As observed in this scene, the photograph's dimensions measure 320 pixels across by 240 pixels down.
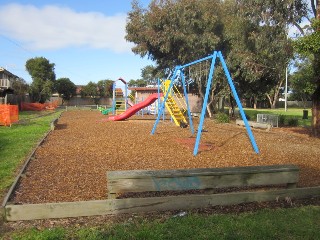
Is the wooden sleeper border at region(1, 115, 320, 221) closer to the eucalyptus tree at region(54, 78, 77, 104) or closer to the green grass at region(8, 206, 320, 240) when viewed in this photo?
the green grass at region(8, 206, 320, 240)

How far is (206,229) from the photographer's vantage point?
439 cm

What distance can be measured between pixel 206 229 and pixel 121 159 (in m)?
4.93

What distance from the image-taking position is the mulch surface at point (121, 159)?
6313 millimetres

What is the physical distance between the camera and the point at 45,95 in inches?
2493

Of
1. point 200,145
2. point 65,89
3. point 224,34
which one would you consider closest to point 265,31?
point 200,145

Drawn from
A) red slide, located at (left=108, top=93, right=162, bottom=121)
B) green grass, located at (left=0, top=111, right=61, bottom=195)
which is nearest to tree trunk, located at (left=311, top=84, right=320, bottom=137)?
red slide, located at (left=108, top=93, right=162, bottom=121)

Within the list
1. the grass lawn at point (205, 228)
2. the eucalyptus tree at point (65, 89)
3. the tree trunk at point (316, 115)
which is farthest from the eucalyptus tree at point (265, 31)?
the eucalyptus tree at point (65, 89)

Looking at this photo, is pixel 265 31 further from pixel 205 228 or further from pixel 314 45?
pixel 205 228

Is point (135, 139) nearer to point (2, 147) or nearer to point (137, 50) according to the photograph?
point (2, 147)

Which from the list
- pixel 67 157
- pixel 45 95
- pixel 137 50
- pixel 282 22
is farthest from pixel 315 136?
pixel 45 95

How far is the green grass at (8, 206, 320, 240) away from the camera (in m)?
4.18

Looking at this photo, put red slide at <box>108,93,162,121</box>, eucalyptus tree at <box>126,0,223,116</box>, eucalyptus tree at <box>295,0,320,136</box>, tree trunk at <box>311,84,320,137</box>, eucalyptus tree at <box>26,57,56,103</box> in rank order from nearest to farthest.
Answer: eucalyptus tree at <box>295,0,320,136</box>
tree trunk at <box>311,84,320,137</box>
red slide at <box>108,93,162,121</box>
eucalyptus tree at <box>126,0,223,116</box>
eucalyptus tree at <box>26,57,56,103</box>

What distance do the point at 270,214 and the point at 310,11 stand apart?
13.3 meters

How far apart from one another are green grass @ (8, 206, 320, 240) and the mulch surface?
1.42m
